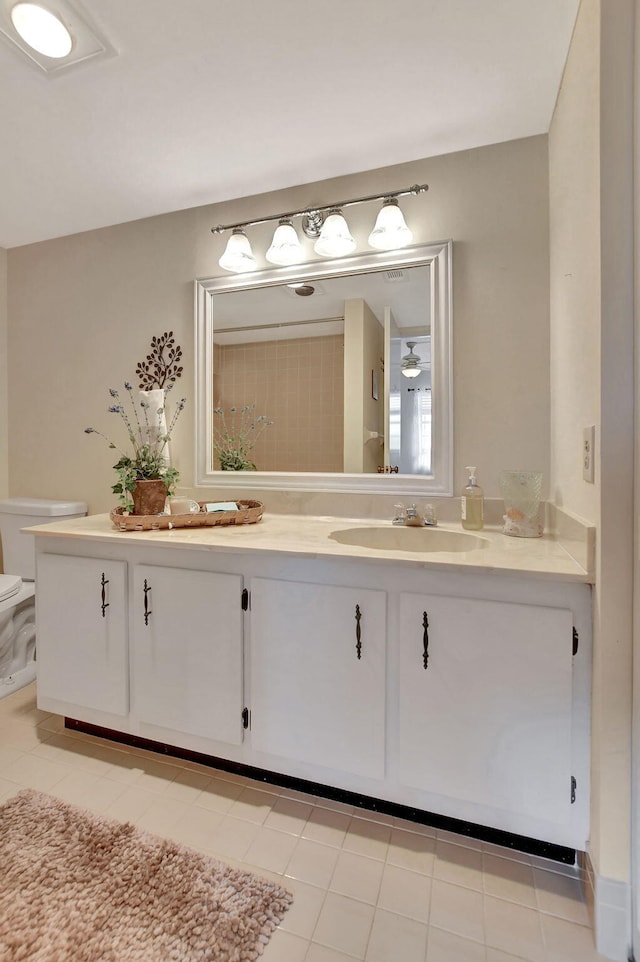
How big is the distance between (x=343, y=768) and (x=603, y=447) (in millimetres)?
1084

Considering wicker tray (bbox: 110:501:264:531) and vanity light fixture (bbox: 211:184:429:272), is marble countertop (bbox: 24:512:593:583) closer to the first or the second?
wicker tray (bbox: 110:501:264:531)

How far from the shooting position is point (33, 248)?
8.03 ft

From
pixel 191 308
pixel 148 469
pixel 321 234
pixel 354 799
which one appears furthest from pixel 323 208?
pixel 354 799

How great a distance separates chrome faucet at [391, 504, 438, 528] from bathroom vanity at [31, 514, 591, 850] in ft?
0.15

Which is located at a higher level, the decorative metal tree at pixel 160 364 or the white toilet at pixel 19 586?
the decorative metal tree at pixel 160 364

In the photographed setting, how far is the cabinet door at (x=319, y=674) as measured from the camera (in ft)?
4.13

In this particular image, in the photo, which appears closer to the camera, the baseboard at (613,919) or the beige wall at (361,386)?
the baseboard at (613,919)

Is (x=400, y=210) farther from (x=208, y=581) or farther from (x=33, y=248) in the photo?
(x=33, y=248)

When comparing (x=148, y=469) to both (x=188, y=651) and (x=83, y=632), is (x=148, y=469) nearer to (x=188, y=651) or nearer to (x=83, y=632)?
(x=83, y=632)

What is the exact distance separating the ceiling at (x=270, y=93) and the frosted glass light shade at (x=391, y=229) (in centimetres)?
21

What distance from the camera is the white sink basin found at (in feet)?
5.24

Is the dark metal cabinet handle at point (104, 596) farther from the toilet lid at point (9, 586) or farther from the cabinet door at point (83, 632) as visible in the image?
the toilet lid at point (9, 586)

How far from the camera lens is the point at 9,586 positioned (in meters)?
1.92

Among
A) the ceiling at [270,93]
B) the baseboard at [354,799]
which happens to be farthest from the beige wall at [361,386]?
the baseboard at [354,799]
